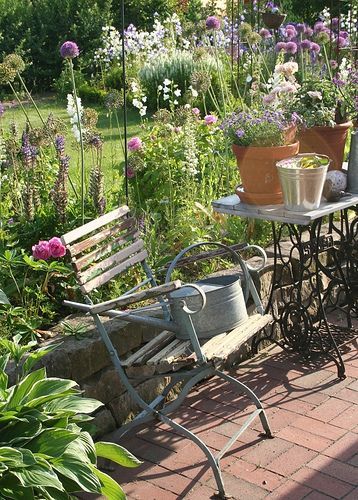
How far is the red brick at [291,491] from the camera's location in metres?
3.54

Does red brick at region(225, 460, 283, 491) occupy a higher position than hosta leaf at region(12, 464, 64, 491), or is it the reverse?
hosta leaf at region(12, 464, 64, 491)

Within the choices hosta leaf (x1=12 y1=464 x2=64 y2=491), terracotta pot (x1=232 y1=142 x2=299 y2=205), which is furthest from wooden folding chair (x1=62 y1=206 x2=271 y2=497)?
hosta leaf (x1=12 y1=464 x2=64 y2=491)

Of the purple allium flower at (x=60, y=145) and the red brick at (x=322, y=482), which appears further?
the purple allium flower at (x=60, y=145)

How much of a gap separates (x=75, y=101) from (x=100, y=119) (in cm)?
618

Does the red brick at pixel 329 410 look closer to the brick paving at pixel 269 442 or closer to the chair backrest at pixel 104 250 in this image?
the brick paving at pixel 269 442

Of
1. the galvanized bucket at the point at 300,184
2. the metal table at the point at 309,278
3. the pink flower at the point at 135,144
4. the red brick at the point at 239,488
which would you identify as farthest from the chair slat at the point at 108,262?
the pink flower at the point at 135,144

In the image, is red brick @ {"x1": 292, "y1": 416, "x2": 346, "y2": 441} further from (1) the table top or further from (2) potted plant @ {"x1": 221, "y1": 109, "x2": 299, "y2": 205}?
(2) potted plant @ {"x1": 221, "y1": 109, "x2": 299, "y2": 205}

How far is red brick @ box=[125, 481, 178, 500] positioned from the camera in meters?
3.57

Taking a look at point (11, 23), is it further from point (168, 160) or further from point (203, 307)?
point (203, 307)

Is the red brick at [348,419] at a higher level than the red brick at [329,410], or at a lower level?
lower

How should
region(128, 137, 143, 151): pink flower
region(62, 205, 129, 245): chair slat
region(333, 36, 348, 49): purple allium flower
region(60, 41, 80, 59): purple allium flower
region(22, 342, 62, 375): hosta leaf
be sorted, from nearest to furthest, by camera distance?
region(22, 342, 62, 375): hosta leaf → region(62, 205, 129, 245): chair slat → region(60, 41, 80, 59): purple allium flower → region(128, 137, 143, 151): pink flower → region(333, 36, 348, 49): purple allium flower

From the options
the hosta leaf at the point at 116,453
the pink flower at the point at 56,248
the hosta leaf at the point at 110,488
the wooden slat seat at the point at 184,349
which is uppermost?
the pink flower at the point at 56,248

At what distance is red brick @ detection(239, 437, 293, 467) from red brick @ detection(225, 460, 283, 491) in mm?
51

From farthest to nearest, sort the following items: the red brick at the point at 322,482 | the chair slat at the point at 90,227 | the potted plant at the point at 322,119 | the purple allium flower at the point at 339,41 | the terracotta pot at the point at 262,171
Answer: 1. the purple allium flower at the point at 339,41
2. the potted plant at the point at 322,119
3. the terracotta pot at the point at 262,171
4. the chair slat at the point at 90,227
5. the red brick at the point at 322,482
